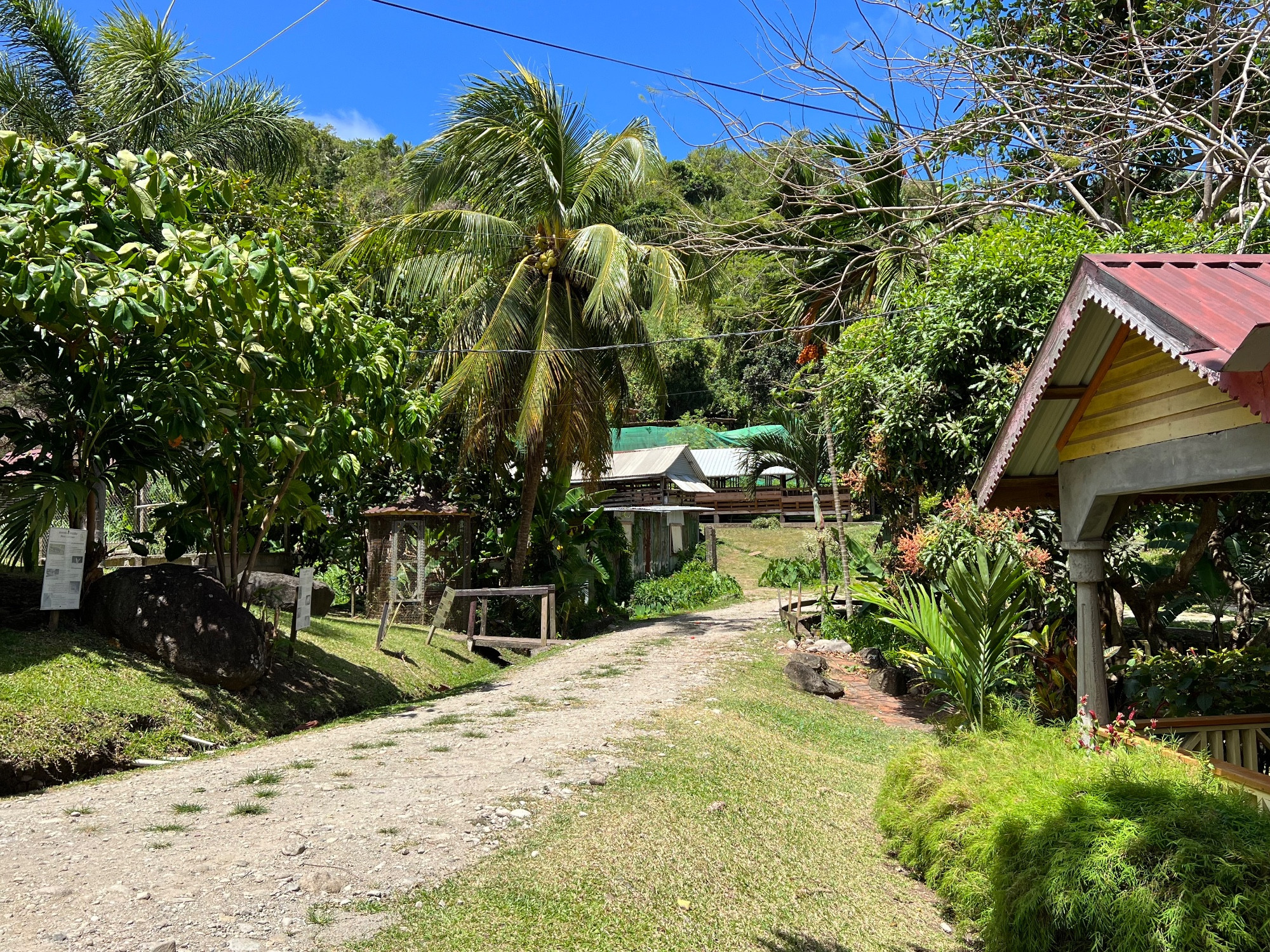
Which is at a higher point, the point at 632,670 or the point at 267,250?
the point at 267,250

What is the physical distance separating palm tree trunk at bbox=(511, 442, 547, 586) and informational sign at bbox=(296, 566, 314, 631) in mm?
6949

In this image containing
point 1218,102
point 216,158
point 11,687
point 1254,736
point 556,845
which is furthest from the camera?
point 216,158

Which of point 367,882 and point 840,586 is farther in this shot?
point 840,586

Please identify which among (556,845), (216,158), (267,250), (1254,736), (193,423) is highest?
(216,158)

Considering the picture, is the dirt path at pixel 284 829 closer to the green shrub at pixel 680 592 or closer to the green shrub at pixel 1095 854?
the green shrub at pixel 1095 854

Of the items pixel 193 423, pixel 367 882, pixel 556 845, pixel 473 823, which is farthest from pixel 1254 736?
pixel 193 423

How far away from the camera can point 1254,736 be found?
6547mm

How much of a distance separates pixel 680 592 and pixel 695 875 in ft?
58.6

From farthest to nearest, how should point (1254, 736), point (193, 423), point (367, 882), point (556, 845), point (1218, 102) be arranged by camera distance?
1. point (1218, 102)
2. point (193, 423)
3. point (1254, 736)
4. point (556, 845)
5. point (367, 882)

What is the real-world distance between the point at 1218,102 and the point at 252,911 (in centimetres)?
1139

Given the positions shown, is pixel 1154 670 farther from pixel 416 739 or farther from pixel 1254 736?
pixel 416 739

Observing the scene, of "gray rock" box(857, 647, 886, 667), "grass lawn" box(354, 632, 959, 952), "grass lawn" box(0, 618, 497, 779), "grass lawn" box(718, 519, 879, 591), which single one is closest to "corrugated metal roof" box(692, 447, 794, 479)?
"grass lawn" box(718, 519, 879, 591)

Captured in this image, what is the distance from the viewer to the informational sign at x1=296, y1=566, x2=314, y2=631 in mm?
10477

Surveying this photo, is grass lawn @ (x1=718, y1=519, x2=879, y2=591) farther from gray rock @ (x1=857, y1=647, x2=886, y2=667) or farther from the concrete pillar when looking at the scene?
the concrete pillar
